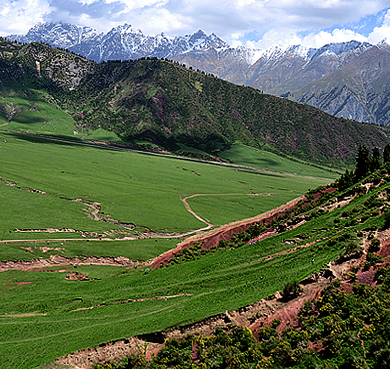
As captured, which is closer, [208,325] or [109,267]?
[208,325]

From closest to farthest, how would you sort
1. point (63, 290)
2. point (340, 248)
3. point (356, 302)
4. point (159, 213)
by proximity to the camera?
point (356, 302) → point (340, 248) → point (63, 290) → point (159, 213)

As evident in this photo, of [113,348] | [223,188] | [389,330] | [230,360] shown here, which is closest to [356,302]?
[389,330]

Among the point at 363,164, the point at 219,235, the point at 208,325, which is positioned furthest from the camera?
the point at 219,235

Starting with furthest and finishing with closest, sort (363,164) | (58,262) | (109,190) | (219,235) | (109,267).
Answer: (109,190), (219,235), (363,164), (109,267), (58,262)

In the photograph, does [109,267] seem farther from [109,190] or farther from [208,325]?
[109,190]

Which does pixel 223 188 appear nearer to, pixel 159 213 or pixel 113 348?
pixel 159 213

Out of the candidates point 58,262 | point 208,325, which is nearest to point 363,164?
point 208,325

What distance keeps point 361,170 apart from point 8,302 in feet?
210

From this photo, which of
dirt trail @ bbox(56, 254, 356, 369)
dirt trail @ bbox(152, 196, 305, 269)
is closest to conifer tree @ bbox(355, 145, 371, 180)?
dirt trail @ bbox(152, 196, 305, 269)

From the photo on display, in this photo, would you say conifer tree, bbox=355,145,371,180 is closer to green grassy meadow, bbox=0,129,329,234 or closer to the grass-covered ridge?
the grass-covered ridge

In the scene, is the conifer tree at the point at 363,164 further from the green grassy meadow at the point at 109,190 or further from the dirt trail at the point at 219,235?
the green grassy meadow at the point at 109,190

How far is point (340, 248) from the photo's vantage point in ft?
110

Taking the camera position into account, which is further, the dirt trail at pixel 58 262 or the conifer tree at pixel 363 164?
the conifer tree at pixel 363 164

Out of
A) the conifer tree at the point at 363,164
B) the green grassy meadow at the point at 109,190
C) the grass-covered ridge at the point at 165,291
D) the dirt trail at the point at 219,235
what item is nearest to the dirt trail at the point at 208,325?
the grass-covered ridge at the point at 165,291
